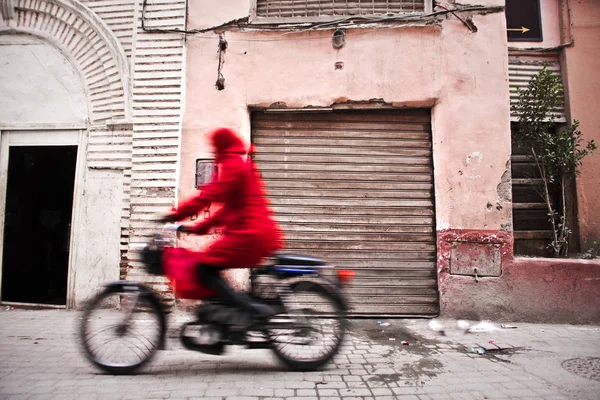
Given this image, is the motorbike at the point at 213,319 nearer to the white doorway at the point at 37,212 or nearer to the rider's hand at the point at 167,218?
the rider's hand at the point at 167,218

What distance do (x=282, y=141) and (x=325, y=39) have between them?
1622 millimetres

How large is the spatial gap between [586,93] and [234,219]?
684 cm

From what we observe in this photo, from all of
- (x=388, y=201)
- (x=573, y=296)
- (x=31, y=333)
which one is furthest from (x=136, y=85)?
(x=573, y=296)

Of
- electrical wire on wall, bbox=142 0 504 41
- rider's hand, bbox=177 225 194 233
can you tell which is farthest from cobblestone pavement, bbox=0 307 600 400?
electrical wire on wall, bbox=142 0 504 41

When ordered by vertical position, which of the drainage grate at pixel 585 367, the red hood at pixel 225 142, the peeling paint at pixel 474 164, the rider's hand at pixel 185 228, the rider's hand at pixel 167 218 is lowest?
the drainage grate at pixel 585 367

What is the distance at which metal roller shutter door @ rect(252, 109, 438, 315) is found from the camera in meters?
5.40

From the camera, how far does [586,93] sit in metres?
6.66

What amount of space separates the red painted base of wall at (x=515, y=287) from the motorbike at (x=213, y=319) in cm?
267

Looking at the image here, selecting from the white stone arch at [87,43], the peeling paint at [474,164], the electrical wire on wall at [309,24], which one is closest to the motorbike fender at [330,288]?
the peeling paint at [474,164]

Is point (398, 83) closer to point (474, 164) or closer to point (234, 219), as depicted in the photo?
point (474, 164)

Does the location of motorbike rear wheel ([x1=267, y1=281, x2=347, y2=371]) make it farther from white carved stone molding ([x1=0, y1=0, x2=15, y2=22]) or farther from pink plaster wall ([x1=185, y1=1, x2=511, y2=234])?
white carved stone molding ([x1=0, y1=0, x2=15, y2=22])

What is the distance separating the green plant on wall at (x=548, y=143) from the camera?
5684 millimetres

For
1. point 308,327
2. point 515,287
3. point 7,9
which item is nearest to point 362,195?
point 515,287

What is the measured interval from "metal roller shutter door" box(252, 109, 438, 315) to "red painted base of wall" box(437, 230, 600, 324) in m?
0.25
